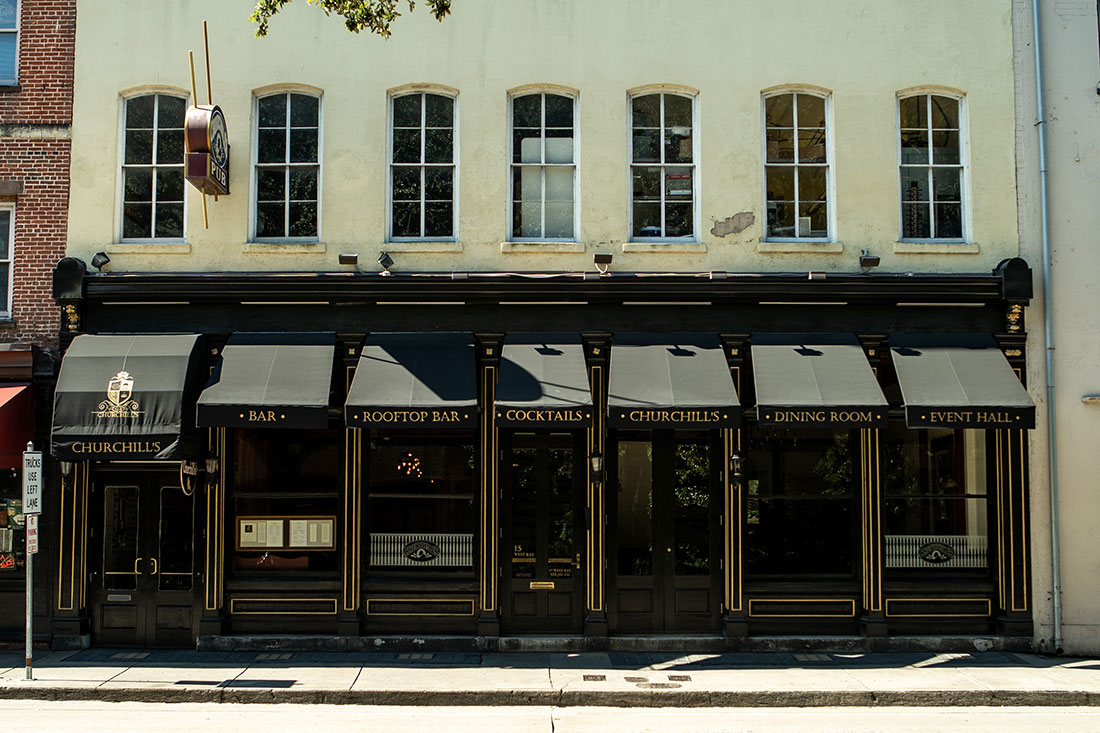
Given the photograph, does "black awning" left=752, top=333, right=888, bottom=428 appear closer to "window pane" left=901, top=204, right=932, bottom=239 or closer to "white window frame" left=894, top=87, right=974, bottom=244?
"window pane" left=901, top=204, right=932, bottom=239

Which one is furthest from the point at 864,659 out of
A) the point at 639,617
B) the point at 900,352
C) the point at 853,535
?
the point at 900,352

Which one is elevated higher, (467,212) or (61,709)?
(467,212)

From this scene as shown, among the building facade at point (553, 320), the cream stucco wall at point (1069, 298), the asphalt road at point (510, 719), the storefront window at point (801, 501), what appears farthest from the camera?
the storefront window at point (801, 501)

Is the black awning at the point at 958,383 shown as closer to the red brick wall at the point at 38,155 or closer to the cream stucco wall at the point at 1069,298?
the cream stucco wall at the point at 1069,298

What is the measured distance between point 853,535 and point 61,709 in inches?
373

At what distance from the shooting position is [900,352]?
12.9 m

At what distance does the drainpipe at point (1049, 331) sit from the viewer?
12.9 meters

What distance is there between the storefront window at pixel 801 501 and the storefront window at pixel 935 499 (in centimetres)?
51

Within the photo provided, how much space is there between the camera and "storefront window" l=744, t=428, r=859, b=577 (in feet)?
43.0

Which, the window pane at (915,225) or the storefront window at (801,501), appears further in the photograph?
A: the window pane at (915,225)

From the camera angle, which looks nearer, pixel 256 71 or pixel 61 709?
pixel 61 709

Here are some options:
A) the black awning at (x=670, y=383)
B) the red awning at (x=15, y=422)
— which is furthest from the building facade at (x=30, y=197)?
the black awning at (x=670, y=383)

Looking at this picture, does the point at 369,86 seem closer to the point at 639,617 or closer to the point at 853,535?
the point at 639,617

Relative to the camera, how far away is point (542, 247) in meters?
13.3
